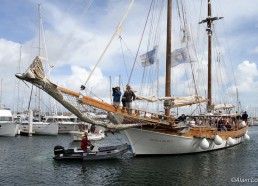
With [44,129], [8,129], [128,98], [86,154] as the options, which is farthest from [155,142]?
[44,129]

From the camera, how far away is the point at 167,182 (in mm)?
19109

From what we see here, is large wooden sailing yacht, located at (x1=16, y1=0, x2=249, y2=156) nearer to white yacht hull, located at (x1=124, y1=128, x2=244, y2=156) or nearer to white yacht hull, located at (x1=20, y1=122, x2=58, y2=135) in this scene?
white yacht hull, located at (x1=124, y1=128, x2=244, y2=156)

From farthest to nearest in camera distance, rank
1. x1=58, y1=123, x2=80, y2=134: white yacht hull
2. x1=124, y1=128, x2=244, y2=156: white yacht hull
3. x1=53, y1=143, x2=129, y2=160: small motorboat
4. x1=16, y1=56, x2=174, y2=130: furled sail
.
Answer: x1=58, y1=123, x2=80, y2=134: white yacht hull, x1=53, y1=143, x2=129, y2=160: small motorboat, x1=124, y1=128, x2=244, y2=156: white yacht hull, x1=16, y1=56, x2=174, y2=130: furled sail

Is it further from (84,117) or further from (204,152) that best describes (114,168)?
(204,152)

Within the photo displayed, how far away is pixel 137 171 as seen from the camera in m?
22.0

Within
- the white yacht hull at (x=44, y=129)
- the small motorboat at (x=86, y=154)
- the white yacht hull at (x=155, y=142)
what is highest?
the white yacht hull at (x=44, y=129)

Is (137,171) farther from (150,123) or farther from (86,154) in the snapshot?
(86,154)

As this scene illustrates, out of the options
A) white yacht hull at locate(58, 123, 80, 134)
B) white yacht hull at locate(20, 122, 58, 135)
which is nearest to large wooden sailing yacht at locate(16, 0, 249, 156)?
white yacht hull at locate(20, 122, 58, 135)

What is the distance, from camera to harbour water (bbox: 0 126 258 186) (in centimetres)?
1956

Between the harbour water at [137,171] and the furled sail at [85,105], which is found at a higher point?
A: the furled sail at [85,105]

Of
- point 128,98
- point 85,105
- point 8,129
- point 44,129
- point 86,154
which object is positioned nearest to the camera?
point 85,105

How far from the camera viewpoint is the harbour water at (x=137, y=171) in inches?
770

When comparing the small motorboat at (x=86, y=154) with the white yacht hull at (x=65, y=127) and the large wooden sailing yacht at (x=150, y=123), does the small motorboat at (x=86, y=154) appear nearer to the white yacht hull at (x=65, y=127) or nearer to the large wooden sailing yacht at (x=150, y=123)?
the large wooden sailing yacht at (x=150, y=123)

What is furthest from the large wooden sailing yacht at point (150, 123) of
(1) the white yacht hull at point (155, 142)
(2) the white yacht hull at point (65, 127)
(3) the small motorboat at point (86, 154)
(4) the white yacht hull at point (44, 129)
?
(2) the white yacht hull at point (65, 127)
